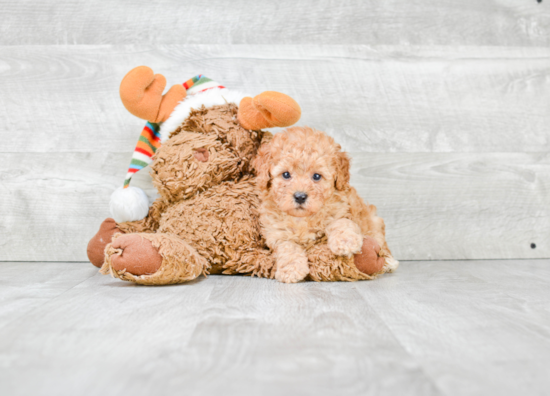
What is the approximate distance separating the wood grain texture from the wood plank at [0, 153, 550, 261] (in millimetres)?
424

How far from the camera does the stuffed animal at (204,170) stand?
125 cm

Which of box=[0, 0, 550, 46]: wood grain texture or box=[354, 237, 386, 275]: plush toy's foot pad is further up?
box=[0, 0, 550, 46]: wood grain texture

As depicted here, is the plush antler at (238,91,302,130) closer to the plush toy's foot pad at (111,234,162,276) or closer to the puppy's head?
the puppy's head

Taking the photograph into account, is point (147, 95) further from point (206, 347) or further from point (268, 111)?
point (206, 347)

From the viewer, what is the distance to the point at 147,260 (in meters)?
1.09

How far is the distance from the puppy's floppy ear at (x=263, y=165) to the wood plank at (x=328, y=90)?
0.41 metres

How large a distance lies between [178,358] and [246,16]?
1287 mm

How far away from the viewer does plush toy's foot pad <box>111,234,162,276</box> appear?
1077 mm

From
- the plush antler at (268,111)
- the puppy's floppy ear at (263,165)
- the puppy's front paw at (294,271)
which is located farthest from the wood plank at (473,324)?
the plush antler at (268,111)

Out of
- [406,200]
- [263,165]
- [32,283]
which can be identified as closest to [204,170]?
[263,165]

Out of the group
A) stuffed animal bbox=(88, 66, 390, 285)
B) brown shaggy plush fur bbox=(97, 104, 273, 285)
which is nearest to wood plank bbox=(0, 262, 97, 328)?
stuffed animal bbox=(88, 66, 390, 285)

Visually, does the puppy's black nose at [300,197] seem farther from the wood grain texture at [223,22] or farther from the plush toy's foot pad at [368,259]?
the wood grain texture at [223,22]

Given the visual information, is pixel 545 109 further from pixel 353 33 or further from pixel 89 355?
pixel 89 355

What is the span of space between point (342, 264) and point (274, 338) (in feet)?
1.56
